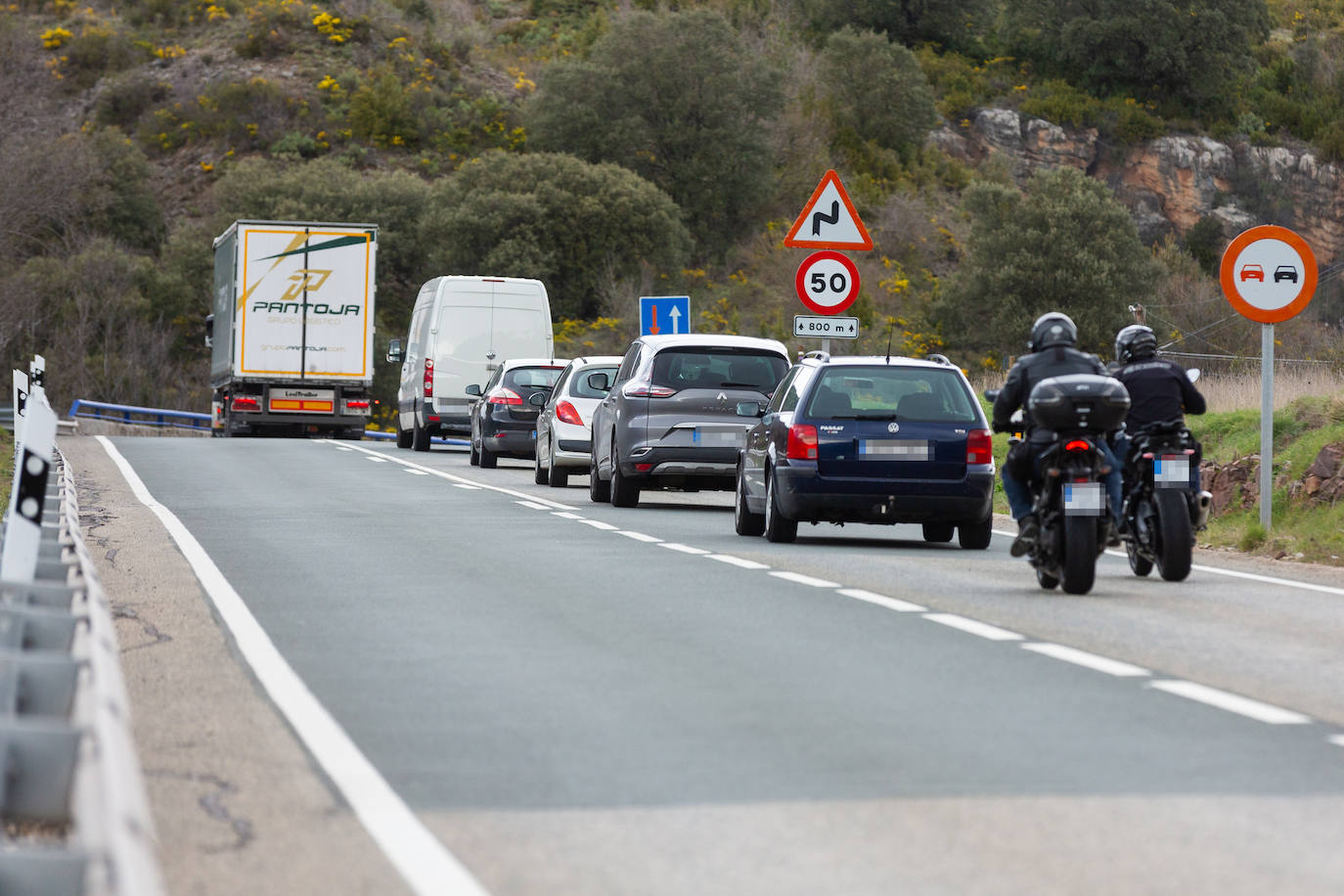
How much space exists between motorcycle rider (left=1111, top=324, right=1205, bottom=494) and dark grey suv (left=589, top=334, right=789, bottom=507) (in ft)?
26.1

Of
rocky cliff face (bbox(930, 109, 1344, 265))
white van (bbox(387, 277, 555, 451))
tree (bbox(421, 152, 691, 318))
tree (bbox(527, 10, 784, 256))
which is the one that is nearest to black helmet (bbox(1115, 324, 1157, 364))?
white van (bbox(387, 277, 555, 451))

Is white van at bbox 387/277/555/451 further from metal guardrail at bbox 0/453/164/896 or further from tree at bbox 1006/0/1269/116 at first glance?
tree at bbox 1006/0/1269/116

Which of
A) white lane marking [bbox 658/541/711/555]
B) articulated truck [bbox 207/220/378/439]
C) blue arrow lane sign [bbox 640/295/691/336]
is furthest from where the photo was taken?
articulated truck [bbox 207/220/378/439]

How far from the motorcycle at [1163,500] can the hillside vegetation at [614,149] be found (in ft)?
119

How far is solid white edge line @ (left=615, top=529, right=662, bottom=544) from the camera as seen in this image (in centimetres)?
1755

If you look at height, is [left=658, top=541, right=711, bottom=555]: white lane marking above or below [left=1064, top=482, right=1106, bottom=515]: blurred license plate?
below

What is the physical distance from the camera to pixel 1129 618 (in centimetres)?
1183

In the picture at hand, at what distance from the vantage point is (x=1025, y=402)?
45.2 ft

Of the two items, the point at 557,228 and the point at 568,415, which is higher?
the point at 557,228

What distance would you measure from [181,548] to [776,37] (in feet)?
308

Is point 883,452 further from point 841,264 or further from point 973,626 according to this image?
point 841,264

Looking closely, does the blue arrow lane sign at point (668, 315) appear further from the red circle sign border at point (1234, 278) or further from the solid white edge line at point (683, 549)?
the solid white edge line at point (683, 549)

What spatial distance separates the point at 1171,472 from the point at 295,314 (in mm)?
30466

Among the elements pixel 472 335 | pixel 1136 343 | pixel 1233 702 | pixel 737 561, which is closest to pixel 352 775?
pixel 1233 702
